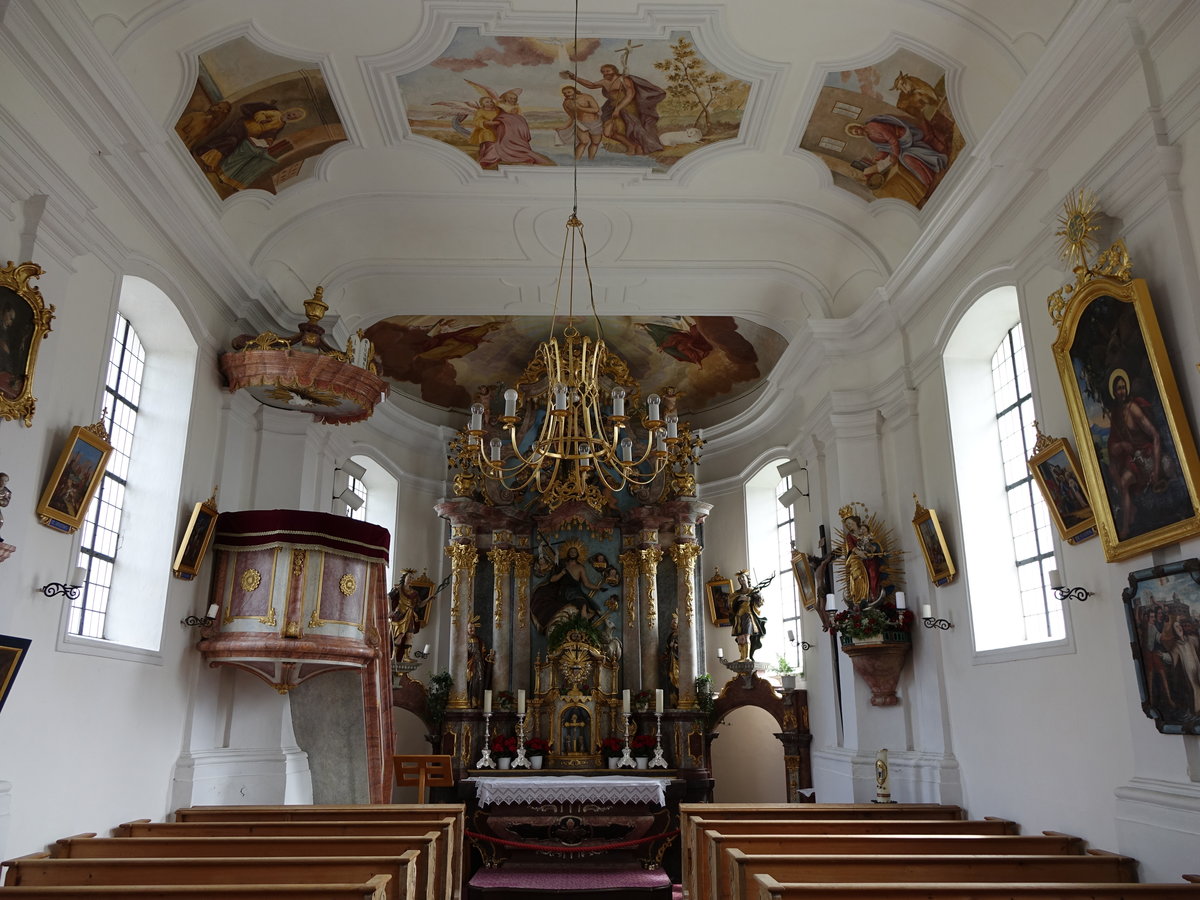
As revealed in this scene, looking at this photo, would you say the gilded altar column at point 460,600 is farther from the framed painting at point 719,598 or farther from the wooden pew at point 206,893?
the wooden pew at point 206,893

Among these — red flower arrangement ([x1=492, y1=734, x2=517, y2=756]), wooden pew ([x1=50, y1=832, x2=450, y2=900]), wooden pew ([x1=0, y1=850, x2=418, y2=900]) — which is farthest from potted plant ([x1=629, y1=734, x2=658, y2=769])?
wooden pew ([x1=0, y1=850, x2=418, y2=900])

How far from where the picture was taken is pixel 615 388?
31.5ft

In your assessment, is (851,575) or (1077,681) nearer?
(1077,681)

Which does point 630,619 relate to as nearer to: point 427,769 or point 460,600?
point 460,600

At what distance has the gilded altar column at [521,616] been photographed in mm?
13148

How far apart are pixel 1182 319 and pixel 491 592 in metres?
10.2

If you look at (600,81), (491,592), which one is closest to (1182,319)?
(600,81)

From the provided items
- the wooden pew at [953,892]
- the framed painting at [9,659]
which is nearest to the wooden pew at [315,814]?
the framed painting at [9,659]

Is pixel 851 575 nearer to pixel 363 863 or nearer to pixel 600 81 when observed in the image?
pixel 600 81

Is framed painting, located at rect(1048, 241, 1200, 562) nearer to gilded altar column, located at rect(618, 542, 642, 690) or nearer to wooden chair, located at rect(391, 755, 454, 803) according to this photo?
wooden chair, located at rect(391, 755, 454, 803)

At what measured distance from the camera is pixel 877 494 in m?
9.80

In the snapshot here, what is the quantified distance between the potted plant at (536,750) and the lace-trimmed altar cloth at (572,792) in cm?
130

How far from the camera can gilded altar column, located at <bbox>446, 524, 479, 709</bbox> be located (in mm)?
12680

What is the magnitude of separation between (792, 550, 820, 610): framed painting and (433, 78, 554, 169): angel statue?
17.5 feet
